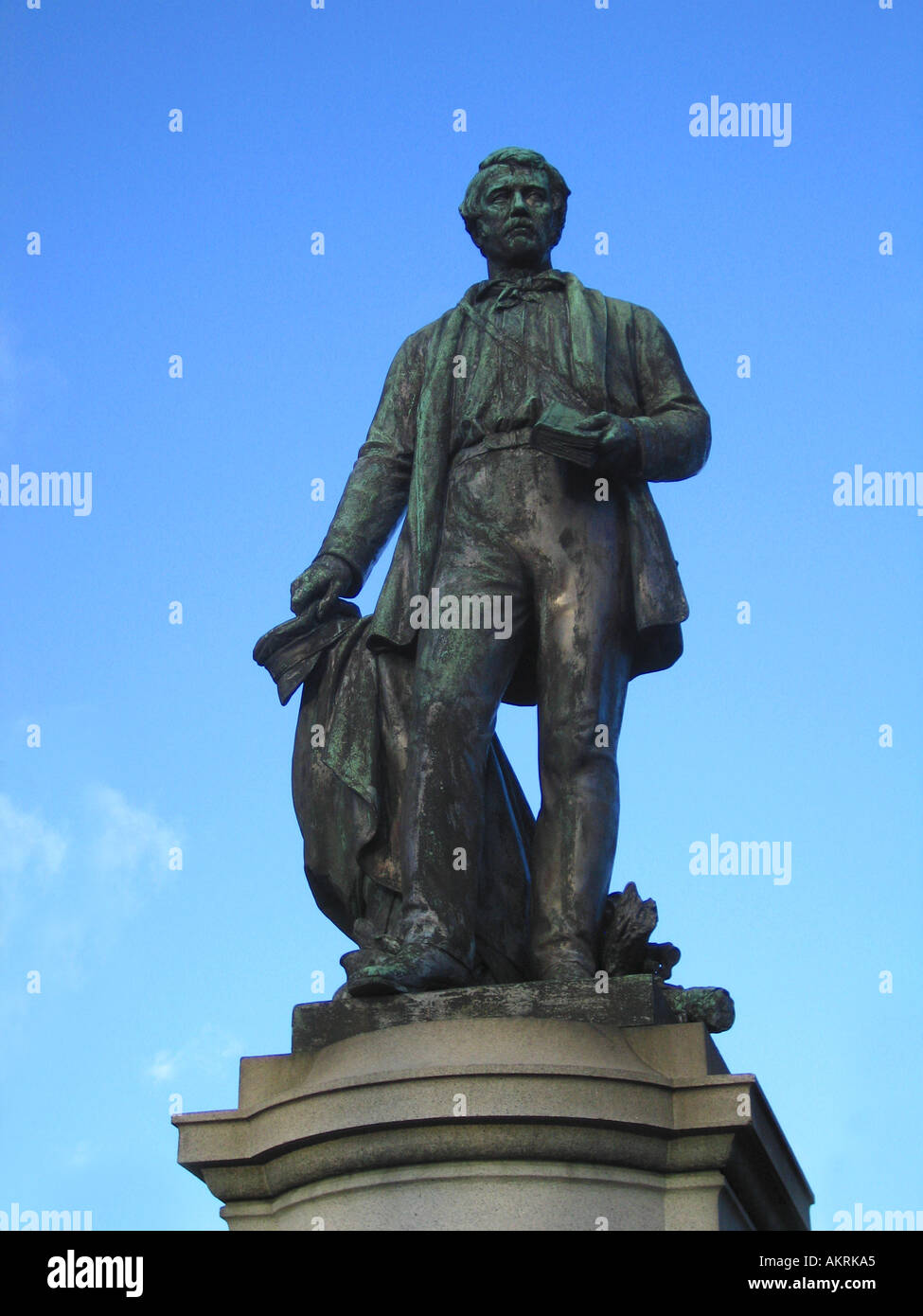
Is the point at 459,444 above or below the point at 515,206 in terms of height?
below

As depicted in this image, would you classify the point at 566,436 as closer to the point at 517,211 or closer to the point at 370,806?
the point at 517,211

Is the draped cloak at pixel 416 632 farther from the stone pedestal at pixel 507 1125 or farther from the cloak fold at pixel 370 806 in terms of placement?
the stone pedestal at pixel 507 1125

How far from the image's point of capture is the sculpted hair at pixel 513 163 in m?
11.3

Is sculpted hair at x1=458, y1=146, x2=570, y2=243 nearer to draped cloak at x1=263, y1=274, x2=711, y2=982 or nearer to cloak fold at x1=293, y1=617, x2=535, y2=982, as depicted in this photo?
draped cloak at x1=263, y1=274, x2=711, y2=982

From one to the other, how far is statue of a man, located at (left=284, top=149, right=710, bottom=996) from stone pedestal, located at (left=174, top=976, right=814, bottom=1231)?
403 mm

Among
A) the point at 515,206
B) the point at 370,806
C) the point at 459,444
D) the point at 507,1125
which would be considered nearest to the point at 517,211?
the point at 515,206

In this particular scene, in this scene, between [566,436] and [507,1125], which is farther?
[566,436]

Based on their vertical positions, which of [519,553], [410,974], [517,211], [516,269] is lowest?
[410,974]

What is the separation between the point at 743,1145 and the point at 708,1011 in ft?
2.56

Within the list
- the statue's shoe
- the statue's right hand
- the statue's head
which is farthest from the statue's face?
the statue's shoe

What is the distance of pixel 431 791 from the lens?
33.1 feet

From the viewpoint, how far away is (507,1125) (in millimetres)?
8797

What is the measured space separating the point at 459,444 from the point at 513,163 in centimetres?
154
